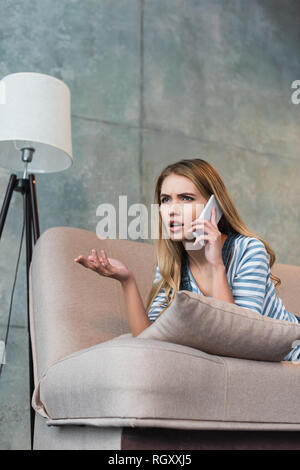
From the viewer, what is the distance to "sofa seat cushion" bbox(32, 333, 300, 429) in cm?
116

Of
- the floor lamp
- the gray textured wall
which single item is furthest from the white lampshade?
the gray textured wall

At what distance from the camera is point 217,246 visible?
169 centimetres

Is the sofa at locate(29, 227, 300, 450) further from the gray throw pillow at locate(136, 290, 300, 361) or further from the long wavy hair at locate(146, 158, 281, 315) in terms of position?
the long wavy hair at locate(146, 158, 281, 315)

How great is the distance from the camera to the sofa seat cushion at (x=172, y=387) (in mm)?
1155

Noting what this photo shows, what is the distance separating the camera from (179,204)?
1950 millimetres

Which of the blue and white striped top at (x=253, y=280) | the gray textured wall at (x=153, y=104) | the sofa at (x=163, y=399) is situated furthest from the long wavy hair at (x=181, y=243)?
the gray textured wall at (x=153, y=104)

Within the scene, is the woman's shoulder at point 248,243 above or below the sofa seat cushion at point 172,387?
above

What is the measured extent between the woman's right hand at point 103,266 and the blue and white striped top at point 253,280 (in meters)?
0.37

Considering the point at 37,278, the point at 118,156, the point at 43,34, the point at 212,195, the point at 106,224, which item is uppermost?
the point at 43,34

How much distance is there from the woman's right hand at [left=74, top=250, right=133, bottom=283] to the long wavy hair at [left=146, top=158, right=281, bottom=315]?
0.71 ft

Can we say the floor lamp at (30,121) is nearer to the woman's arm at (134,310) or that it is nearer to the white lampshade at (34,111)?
the white lampshade at (34,111)

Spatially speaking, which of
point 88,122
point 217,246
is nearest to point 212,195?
point 217,246
